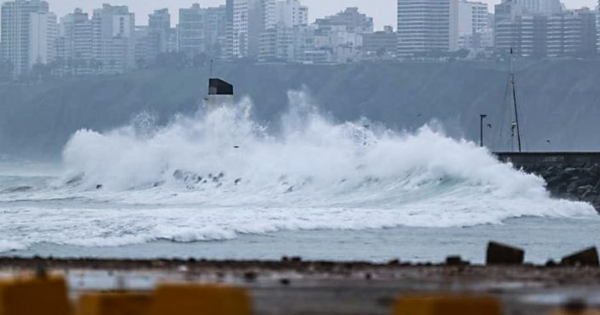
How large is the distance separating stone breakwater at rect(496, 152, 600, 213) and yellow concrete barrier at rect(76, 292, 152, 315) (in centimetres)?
4050

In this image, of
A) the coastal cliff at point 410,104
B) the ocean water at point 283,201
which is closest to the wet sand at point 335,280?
the ocean water at point 283,201

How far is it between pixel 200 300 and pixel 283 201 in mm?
46917

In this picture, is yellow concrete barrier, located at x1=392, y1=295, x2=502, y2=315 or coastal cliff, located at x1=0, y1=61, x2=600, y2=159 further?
coastal cliff, located at x1=0, y1=61, x2=600, y2=159

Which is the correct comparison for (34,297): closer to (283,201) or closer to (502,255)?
(502,255)

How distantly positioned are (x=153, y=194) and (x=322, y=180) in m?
7.31

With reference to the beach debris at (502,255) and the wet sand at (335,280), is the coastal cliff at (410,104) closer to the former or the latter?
the beach debris at (502,255)

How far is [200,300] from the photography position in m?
11.0

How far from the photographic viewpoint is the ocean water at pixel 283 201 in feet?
107

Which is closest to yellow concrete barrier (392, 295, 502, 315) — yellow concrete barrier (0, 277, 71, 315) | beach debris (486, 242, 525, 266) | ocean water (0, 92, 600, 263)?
yellow concrete barrier (0, 277, 71, 315)

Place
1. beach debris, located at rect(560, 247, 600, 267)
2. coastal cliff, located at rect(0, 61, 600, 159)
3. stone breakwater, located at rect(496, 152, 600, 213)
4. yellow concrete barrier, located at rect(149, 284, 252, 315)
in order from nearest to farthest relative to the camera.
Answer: yellow concrete barrier, located at rect(149, 284, 252, 315)
beach debris, located at rect(560, 247, 600, 267)
stone breakwater, located at rect(496, 152, 600, 213)
coastal cliff, located at rect(0, 61, 600, 159)

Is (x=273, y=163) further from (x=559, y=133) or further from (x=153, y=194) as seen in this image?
(x=559, y=133)

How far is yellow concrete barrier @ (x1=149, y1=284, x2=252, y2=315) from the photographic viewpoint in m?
11.0

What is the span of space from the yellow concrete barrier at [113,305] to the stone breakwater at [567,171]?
133 feet

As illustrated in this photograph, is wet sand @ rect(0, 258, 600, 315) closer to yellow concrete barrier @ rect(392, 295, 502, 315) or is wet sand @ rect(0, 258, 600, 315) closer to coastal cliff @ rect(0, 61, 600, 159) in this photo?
yellow concrete barrier @ rect(392, 295, 502, 315)
